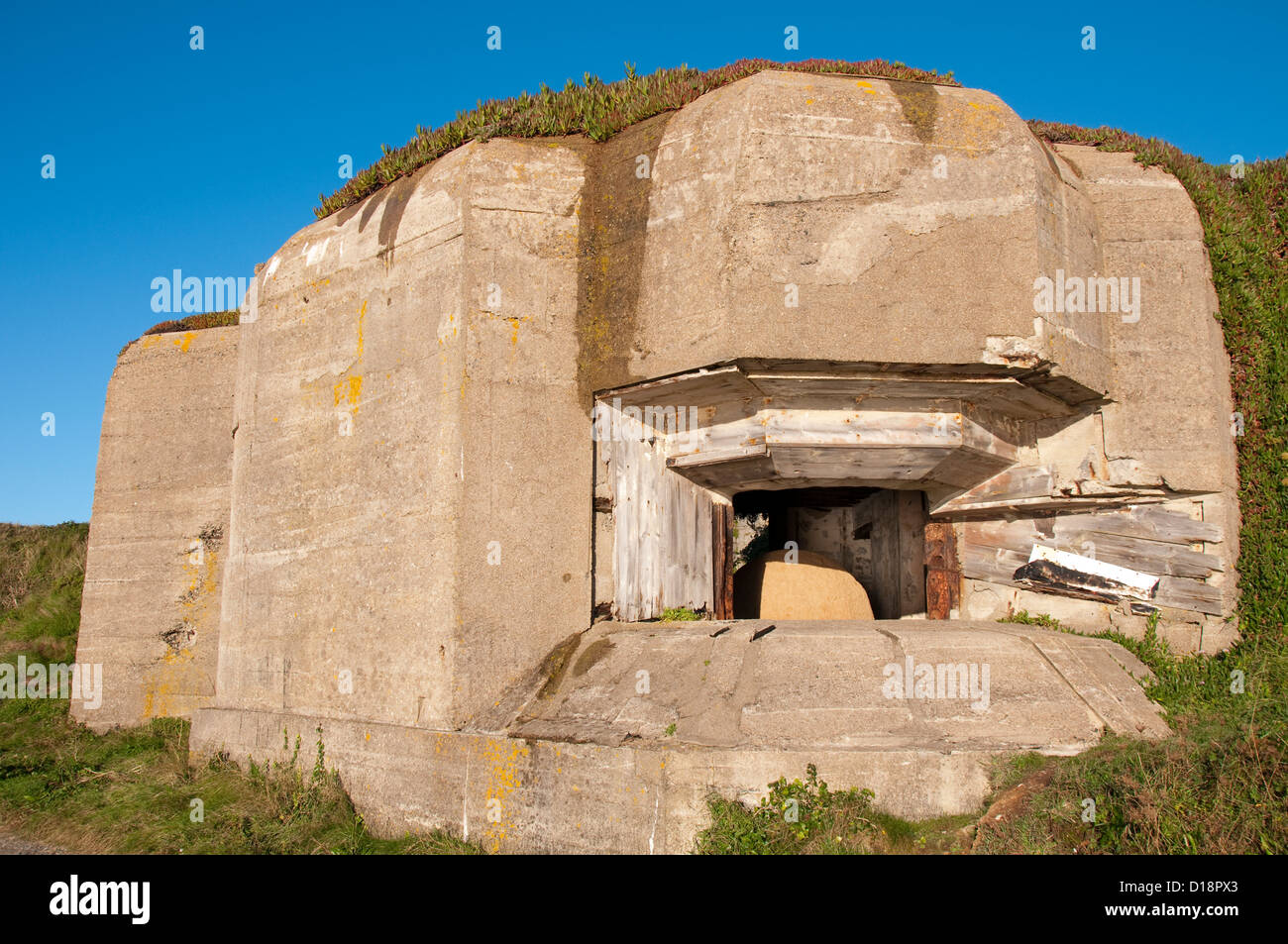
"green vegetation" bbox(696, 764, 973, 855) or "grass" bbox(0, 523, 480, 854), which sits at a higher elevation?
"green vegetation" bbox(696, 764, 973, 855)

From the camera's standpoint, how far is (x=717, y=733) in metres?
5.15

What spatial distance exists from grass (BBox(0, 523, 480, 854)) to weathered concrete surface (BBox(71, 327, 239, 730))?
17.5 inches

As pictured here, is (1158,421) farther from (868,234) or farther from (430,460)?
(430,460)

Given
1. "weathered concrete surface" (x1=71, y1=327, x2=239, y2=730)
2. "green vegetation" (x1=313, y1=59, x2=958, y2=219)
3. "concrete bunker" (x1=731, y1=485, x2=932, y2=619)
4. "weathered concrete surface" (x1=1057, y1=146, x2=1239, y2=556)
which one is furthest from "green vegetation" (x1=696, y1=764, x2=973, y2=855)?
"weathered concrete surface" (x1=71, y1=327, x2=239, y2=730)

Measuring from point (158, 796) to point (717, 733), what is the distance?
451 centimetres

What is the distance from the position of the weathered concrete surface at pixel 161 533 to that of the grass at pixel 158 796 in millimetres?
445

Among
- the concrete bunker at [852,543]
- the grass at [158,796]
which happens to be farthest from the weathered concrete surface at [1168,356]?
the grass at [158,796]

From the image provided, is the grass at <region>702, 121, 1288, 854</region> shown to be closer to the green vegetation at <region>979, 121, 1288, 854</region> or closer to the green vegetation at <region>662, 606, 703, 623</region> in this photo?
the green vegetation at <region>979, 121, 1288, 854</region>

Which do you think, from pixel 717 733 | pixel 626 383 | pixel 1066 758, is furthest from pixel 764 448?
pixel 1066 758

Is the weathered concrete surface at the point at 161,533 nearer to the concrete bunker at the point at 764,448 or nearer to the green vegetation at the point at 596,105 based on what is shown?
the green vegetation at the point at 596,105

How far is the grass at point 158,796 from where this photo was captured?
5.93m

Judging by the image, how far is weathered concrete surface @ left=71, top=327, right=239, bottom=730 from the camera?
9.10 meters
